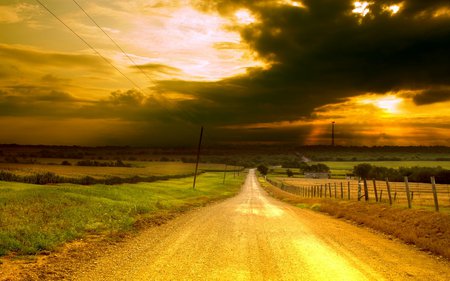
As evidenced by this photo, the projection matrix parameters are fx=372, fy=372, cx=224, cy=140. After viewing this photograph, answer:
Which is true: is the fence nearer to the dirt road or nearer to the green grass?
the dirt road

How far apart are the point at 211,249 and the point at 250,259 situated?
2.23 m

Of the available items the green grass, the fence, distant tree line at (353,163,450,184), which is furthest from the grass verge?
distant tree line at (353,163,450,184)

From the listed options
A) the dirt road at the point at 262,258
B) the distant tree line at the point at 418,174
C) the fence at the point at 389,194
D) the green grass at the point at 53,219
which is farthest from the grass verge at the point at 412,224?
the distant tree line at the point at 418,174

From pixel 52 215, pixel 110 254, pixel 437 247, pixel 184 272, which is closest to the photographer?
pixel 184 272

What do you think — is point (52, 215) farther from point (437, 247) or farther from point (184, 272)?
point (437, 247)

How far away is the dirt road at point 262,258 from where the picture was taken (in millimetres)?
10742

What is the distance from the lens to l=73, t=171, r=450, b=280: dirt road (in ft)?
35.2

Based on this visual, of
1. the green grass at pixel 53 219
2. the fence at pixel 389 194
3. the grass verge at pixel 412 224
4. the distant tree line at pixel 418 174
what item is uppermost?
the distant tree line at pixel 418 174

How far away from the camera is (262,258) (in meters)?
13.0

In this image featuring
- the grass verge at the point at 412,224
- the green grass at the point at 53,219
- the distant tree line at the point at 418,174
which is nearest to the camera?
the green grass at the point at 53,219

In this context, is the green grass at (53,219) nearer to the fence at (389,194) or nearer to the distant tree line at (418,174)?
the fence at (389,194)

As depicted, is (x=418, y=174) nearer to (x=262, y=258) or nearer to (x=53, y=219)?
(x=53, y=219)

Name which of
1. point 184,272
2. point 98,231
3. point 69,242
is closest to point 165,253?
point 184,272

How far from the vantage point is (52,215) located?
21062mm
